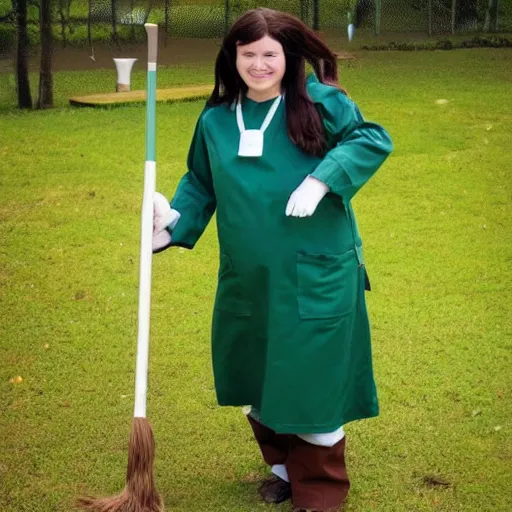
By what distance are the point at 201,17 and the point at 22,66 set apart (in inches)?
138

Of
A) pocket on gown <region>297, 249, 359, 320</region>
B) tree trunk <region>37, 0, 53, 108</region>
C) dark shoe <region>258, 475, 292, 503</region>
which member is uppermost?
pocket on gown <region>297, 249, 359, 320</region>

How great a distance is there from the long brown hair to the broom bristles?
3.11 feet

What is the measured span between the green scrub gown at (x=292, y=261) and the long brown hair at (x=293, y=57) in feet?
0.13

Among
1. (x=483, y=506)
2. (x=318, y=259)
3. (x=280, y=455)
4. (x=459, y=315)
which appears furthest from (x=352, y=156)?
(x=459, y=315)

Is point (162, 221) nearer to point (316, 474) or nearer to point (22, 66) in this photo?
point (316, 474)

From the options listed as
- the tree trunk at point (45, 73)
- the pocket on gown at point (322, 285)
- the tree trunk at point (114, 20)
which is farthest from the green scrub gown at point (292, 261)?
the tree trunk at point (114, 20)

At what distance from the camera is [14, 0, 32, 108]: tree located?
11.2 meters

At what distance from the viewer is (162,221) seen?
127 inches

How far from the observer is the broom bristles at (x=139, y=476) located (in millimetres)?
3090

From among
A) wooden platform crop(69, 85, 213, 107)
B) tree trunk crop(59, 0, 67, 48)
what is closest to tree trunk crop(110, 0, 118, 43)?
tree trunk crop(59, 0, 67, 48)

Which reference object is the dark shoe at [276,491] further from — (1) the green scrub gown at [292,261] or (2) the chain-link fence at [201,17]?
(2) the chain-link fence at [201,17]

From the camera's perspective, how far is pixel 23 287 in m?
5.66

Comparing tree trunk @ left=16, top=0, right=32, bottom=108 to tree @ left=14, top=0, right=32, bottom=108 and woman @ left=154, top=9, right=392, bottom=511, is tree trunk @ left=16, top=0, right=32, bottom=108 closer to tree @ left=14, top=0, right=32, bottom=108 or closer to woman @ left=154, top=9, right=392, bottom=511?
tree @ left=14, top=0, right=32, bottom=108

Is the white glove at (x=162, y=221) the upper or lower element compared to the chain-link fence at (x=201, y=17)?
upper
